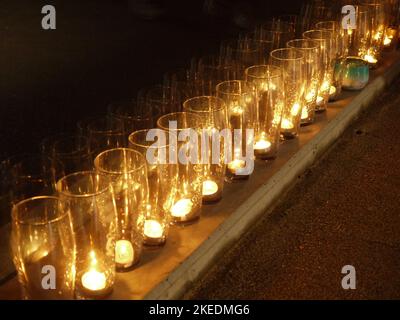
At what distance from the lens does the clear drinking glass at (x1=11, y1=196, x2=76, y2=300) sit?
787 millimetres

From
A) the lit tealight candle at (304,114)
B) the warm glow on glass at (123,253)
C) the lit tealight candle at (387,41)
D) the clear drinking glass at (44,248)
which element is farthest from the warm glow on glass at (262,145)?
the lit tealight candle at (387,41)

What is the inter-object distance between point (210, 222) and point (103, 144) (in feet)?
0.89

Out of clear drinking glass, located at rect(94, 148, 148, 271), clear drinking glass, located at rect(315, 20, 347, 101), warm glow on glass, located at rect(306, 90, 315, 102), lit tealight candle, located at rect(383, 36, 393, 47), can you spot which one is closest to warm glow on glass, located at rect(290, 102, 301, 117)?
warm glow on glass, located at rect(306, 90, 315, 102)

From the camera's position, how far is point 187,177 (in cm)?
108

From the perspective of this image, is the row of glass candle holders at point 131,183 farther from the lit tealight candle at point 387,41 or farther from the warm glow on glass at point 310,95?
the lit tealight candle at point 387,41

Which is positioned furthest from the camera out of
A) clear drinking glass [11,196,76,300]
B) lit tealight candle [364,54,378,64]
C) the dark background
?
lit tealight candle [364,54,378,64]

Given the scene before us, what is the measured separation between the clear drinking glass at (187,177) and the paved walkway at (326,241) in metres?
0.12

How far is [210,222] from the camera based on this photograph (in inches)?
42.5

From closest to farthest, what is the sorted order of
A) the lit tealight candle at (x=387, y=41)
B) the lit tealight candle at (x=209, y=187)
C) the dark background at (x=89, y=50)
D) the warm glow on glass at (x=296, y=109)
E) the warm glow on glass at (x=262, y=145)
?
1. the lit tealight candle at (x=209, y=187)
2. the warm glow on glass at (x=262, y=145)
3. the warm glow on glass at (x=296, y=109)
4. the dark background at (x=89, y=50)
5. the lit tealight candle at (x=387, y=41)

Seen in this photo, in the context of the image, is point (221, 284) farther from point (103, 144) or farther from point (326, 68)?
point (326, 68)

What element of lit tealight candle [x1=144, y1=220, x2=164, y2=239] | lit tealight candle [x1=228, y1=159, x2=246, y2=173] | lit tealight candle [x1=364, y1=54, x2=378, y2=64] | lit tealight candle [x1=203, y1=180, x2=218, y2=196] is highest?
lit tealight candle [x1=364, y1=54, x2=378, y2=64]

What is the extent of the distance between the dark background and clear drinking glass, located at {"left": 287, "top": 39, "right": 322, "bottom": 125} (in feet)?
2.30

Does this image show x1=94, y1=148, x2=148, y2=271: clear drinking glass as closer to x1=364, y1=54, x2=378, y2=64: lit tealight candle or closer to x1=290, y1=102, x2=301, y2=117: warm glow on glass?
x1=290, y1=102, x2=301, y2=117: warm glow on glass

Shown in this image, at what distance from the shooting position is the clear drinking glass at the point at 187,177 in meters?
1.06
